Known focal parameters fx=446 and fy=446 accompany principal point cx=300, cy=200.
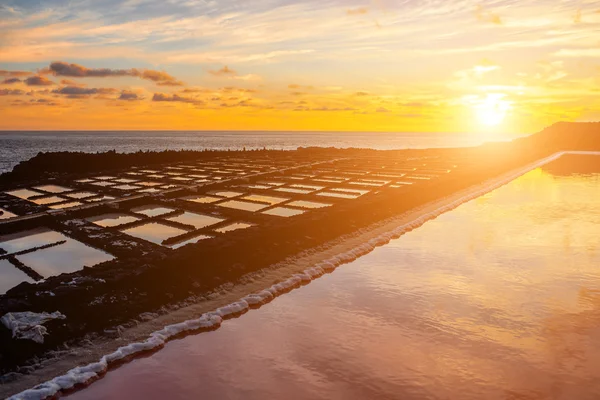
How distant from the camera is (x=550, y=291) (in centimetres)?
816

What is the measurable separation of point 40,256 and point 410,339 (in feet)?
28.8

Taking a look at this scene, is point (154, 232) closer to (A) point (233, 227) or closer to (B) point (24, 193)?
(A) point (233, 227)

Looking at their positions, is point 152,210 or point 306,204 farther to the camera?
point 306,204

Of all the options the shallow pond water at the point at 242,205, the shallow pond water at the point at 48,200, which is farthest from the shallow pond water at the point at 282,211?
the shallow pond water at the point at 48,200

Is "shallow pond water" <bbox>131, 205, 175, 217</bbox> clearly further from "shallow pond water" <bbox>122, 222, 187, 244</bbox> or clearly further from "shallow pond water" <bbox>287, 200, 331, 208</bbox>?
"shallow pond water" <bbox>287, 200, 331, 208</bbox>

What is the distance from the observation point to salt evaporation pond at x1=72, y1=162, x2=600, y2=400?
5184mm

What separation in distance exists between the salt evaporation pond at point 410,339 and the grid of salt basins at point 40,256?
15.1 feet

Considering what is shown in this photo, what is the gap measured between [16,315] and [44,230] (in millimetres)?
7491

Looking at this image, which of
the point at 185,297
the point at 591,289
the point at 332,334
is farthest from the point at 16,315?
the point at 591,289

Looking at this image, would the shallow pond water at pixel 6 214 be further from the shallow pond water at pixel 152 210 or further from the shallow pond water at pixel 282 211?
the shallow pond water at pixel 282 211

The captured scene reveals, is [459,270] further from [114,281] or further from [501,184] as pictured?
[501,184]

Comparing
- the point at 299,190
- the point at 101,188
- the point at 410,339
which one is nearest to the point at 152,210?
the point at 101,188

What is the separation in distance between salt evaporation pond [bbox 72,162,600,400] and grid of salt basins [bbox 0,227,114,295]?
4.59 m

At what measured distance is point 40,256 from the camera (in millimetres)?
Result: 10516
